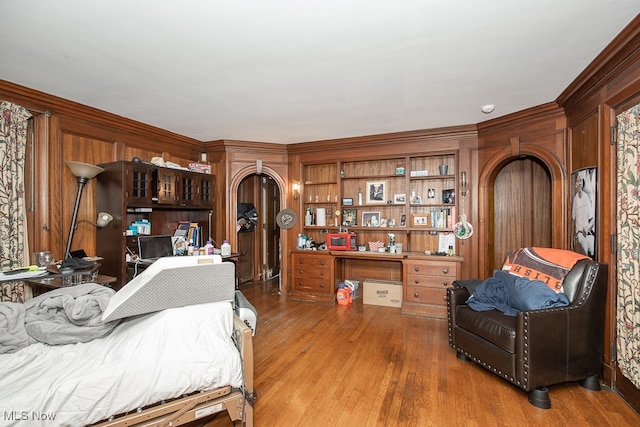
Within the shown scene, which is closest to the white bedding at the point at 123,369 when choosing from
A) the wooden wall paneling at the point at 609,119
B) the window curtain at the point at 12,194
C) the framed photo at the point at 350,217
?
the window curtain at the point at 12,194

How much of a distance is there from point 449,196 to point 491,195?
0.53 metres

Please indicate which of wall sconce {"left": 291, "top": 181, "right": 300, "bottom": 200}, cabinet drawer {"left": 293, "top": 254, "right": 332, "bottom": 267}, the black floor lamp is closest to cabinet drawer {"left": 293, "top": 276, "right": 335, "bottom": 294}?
cabinet drawer {"left": 293, "top": 254, "right": 332, "bottom": 267}

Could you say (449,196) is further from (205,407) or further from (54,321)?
(54,321)

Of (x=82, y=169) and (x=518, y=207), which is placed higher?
(x=82, y=169)

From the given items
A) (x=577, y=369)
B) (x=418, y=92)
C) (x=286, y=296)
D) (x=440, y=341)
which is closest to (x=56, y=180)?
(x=286, y=296)

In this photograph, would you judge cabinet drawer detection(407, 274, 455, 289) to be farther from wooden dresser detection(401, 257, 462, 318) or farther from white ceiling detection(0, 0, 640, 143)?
white ceiling detection(0, 0, 640, 143)

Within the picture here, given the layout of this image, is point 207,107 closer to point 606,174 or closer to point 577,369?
point 606,174

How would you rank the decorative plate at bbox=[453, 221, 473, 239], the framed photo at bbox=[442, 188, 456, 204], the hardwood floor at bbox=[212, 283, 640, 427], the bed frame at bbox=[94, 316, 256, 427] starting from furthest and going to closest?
the framed photo at bbox=[442, 188, 456, 204] < the decorative plate at bbox=[453, 221, 473, 239] < the hardwood floor at bbox=[212, 283, 640, 427] < the bed frame at bbox=[94, 316, 256, 427]

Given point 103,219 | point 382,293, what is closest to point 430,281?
point 382,293

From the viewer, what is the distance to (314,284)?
4.69 metres

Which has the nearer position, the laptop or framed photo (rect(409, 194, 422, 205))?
the laptop

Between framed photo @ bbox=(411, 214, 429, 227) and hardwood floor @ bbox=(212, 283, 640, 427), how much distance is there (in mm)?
1475

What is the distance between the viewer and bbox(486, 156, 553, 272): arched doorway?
387 cm

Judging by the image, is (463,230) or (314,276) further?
(314,276)
